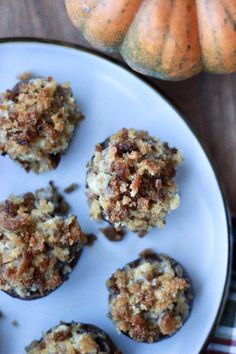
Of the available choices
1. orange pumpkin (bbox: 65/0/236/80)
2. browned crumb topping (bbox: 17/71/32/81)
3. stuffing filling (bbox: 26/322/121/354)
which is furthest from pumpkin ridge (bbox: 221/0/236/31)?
stuffing filling (bbox: 26/322/121/354)

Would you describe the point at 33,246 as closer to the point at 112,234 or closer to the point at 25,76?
the point at 112,234

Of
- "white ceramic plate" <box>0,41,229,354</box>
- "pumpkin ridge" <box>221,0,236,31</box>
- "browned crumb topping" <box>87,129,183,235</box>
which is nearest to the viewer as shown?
"pumpkin ridge" <box>221,0,236,31</box>

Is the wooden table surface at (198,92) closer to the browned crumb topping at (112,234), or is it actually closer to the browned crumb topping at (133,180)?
the browned crumb topping at (133,180)

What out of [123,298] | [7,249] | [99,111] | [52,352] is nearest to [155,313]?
[123,298]

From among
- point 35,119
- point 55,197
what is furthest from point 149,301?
point 35,119

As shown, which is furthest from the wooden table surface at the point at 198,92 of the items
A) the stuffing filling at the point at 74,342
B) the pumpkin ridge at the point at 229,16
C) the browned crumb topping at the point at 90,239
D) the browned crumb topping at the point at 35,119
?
the stuffing filling at the point at 74,342

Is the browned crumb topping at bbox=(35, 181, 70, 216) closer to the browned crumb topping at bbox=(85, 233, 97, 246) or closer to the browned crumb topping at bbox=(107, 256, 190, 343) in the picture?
the browned crumb topping at bbox=(85, 233, 97, 246)
